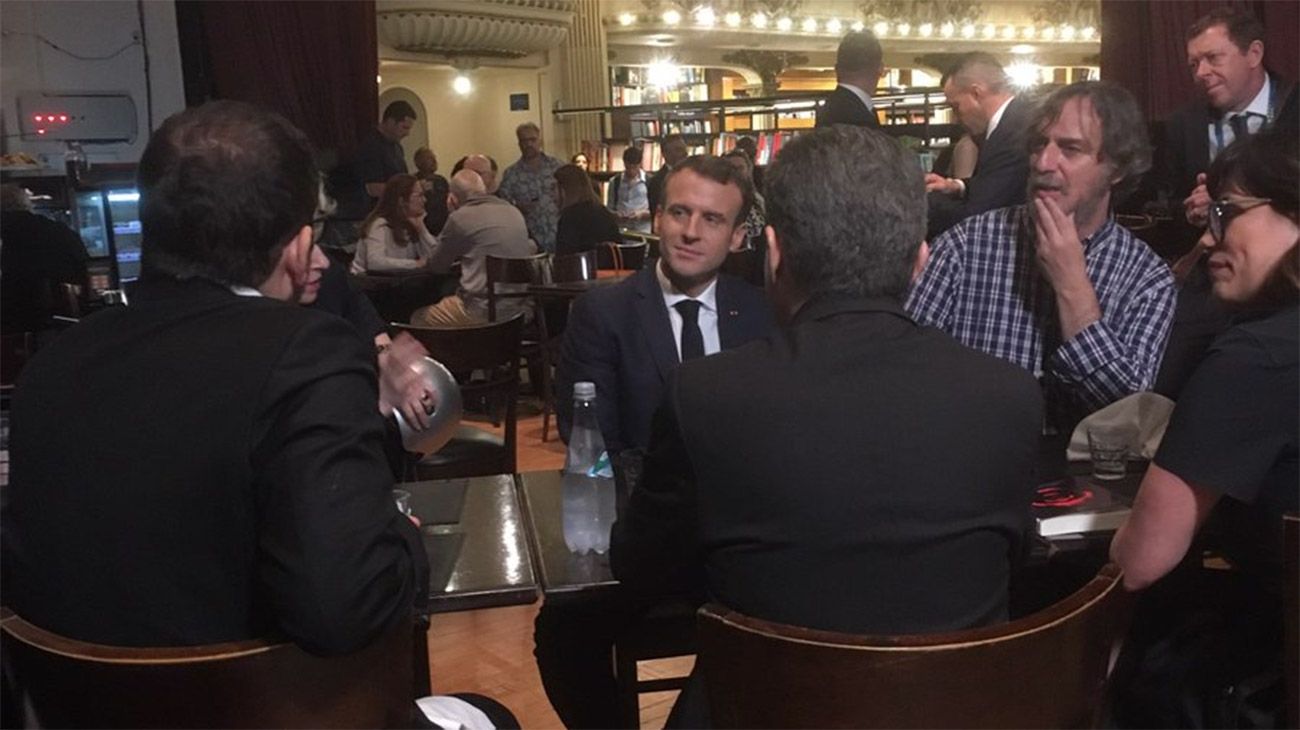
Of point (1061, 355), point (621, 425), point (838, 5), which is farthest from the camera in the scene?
point (838, 5)

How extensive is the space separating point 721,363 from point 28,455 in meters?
0.77

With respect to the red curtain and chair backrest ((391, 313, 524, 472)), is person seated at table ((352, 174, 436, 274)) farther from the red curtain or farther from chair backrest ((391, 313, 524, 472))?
chair backrest ((391, 313, 524, 472))

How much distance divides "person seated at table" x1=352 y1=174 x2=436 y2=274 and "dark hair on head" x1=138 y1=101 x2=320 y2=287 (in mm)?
4618

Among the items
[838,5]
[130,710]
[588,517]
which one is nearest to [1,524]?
[130,710]

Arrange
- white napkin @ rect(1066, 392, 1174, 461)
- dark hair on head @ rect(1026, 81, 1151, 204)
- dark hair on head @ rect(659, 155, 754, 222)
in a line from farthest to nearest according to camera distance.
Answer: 1. dark hair on head @ rect(659, 155, 754, 222)
2. dark hair on head @ rect(1026, 81, 1151, 204)
3. white napkin @ rect(1066, 392, 1174, 461)

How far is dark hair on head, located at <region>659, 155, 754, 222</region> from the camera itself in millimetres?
2547

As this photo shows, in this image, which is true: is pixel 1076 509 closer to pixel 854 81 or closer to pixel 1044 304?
pixel 1044 304

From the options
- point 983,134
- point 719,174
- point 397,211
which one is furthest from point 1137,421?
point 397,211

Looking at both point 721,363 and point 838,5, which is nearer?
point 721,363

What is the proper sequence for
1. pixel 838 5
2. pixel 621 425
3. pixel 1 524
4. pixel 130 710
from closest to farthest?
pixel 130 710
pixel 1 524
pixel 621 425
pixel 838 5

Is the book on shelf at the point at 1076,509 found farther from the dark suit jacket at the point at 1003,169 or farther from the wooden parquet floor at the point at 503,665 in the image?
the dark suit jacket at the point at 1003,169

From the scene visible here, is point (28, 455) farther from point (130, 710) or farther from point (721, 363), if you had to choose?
point (721, 363)

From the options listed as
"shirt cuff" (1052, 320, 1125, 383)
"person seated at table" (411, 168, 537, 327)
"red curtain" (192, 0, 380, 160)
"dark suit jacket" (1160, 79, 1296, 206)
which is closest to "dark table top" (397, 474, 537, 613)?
"shirt cuff" (1052, 320, 1125, 383)

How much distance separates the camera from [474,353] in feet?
11.3
